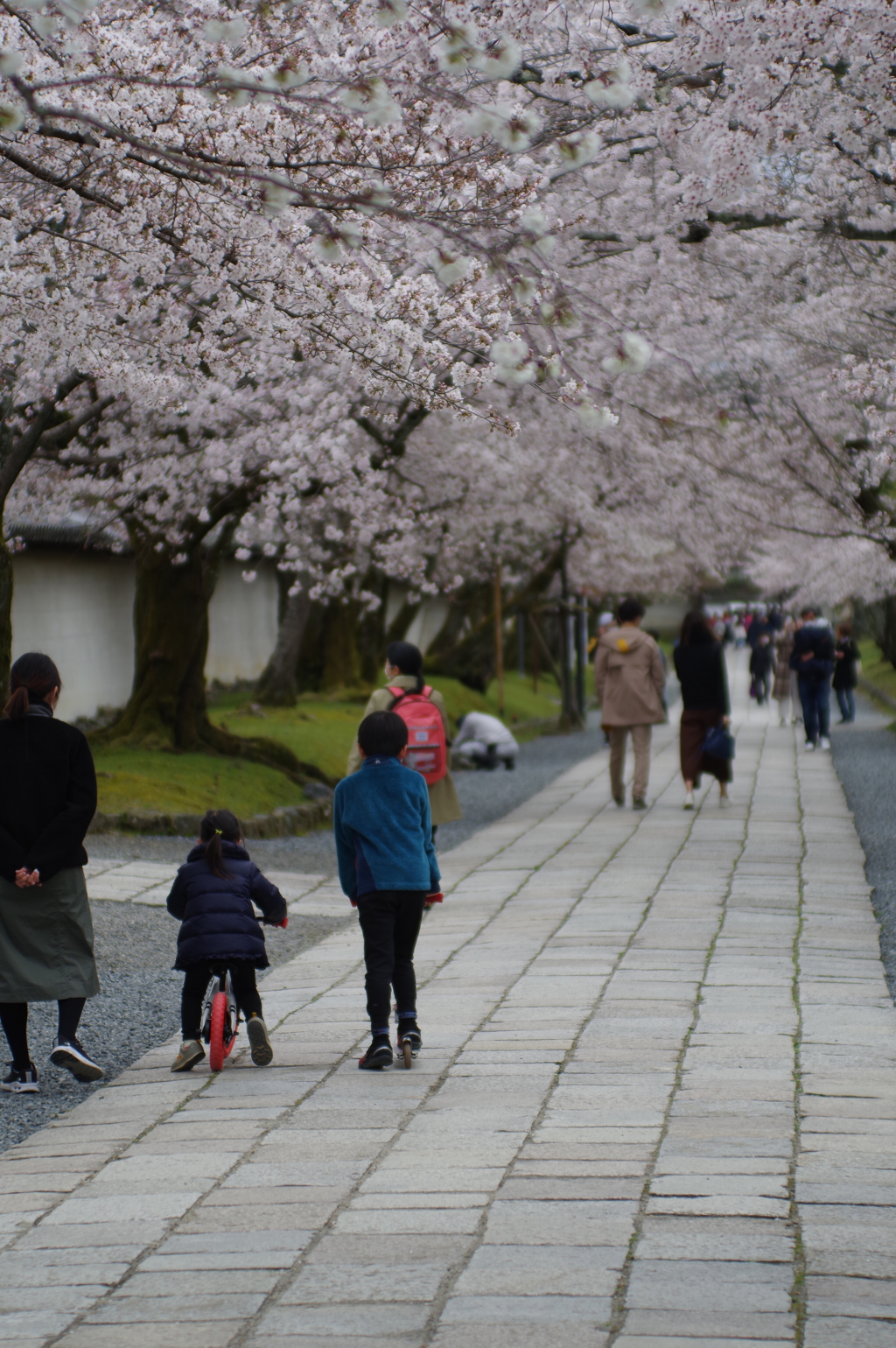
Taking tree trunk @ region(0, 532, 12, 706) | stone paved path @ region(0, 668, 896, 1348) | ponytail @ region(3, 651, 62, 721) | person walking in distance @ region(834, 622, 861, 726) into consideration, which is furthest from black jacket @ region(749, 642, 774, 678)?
ponytail @ region(3, 651, 62, 721)

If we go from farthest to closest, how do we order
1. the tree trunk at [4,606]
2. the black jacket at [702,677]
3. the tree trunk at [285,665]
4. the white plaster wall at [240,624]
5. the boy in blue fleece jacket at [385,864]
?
the white plaster wall at [240,624] → the tree trunk at [285,665] → the black jacket at [702,677] → the tree trunk at [4,606] → the boy in blue fleece jacket at [385,864]

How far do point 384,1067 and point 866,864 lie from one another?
559cm

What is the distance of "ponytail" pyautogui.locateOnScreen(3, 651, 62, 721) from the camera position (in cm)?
534

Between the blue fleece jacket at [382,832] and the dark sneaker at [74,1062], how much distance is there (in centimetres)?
118

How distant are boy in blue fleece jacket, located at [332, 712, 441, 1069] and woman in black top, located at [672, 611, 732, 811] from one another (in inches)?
282

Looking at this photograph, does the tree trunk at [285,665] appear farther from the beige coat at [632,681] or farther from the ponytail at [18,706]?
the ponytail at [18,706]

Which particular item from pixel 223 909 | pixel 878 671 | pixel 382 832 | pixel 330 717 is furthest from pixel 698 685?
Result: pixel 878 671

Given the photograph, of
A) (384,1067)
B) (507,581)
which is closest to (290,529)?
(384,1067)

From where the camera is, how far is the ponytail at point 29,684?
534 cm

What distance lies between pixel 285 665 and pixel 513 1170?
17050mm

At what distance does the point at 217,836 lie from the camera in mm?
5488

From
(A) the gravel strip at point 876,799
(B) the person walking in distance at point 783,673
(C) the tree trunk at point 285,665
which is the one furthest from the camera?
(B) the person walking in distance at point 783,673

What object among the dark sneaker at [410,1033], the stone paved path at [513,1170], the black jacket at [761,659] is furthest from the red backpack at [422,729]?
the black jacket at [761,659]

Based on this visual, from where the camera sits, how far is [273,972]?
292 inches
